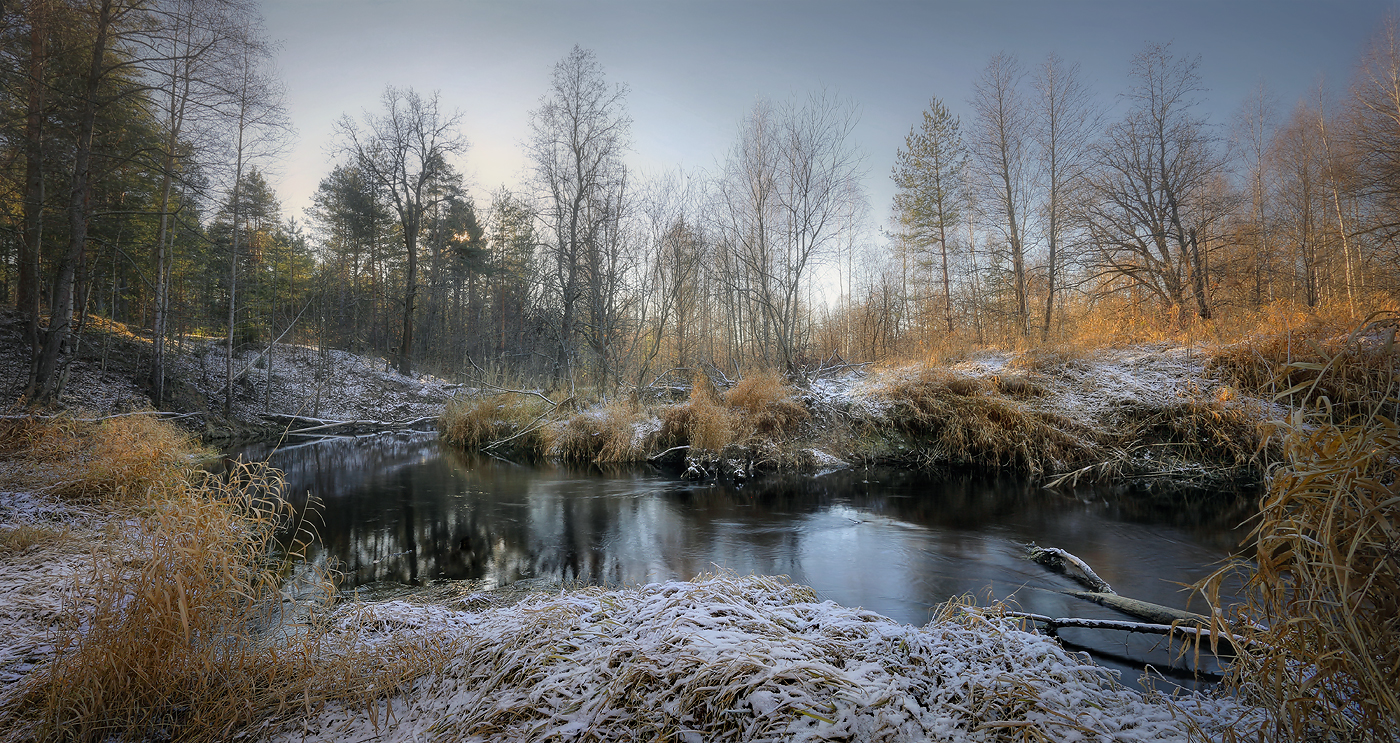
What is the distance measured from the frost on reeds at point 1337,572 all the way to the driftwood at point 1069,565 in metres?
3.48

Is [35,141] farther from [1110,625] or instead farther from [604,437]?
[1110,625]

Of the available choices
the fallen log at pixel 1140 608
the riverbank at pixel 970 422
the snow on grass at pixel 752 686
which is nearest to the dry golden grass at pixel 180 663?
the snow on grass at pixel 752 686

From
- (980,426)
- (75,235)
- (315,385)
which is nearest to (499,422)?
(75,235)

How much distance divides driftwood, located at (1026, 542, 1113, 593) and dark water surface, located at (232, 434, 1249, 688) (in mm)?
157

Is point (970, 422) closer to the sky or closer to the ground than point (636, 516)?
closer to the sky

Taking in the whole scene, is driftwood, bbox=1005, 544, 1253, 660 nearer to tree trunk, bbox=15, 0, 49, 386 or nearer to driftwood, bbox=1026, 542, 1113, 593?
driftwood, bbox=1026, 542, 1113, 593

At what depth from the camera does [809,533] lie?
776cm

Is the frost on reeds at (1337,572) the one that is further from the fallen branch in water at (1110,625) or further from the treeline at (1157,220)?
the treeline at (1157,220)

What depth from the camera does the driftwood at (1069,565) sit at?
4.93m

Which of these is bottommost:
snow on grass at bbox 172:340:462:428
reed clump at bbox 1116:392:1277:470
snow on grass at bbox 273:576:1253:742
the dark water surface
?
the dark water surface

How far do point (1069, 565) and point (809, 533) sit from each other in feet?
10.7

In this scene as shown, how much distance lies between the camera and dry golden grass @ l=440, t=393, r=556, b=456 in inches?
612

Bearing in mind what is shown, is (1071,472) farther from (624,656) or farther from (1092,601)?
(624,656)

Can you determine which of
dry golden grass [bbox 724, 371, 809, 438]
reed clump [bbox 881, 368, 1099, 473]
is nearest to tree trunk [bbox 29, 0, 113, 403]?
dry golden grass [bbox 724, 371, 809, 438]
